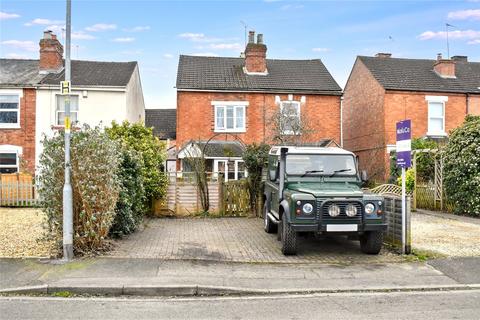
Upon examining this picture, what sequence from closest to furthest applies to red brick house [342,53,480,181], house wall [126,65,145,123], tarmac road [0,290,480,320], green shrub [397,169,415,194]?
1. tarmac road [0,290,480,320]
2. green shrub [397,169,415,194]
3. house wall [126,65,145,123]
4. red brick house [342,53,480,181]

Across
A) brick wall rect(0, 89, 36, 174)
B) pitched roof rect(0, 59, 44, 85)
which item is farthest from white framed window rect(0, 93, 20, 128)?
pitched roof rect(0, 59, 44, 85)

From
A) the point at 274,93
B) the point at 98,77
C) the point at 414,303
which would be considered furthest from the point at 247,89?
the point at 414,303

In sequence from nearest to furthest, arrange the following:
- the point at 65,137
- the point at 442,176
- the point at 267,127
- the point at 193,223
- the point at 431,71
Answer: the point at 65,137
the point at 193,223
the point at 442,176
the point at 267,127
the point at 431,71

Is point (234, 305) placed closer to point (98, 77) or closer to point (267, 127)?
point (267, 127)

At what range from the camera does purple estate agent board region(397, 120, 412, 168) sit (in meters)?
9.57

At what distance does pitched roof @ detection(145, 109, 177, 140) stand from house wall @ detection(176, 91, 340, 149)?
12.1m

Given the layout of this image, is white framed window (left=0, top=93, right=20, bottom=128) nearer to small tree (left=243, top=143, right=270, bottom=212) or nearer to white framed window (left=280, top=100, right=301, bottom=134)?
white framed window (left=280, top=100, right=301, bottom=134)

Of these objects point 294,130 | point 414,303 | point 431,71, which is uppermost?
point 431,71

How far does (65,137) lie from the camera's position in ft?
28.4

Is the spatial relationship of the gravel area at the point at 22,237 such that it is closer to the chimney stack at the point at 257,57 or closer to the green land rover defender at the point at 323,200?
the green land rover defender at the point at 323,200

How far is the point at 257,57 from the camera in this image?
27.3 meters

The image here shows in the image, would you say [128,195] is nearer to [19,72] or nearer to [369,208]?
[369,208]

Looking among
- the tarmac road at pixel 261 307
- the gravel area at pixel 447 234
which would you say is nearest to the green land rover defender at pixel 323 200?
the gravel area at pixel 447 234

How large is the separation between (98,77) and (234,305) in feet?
72.6
